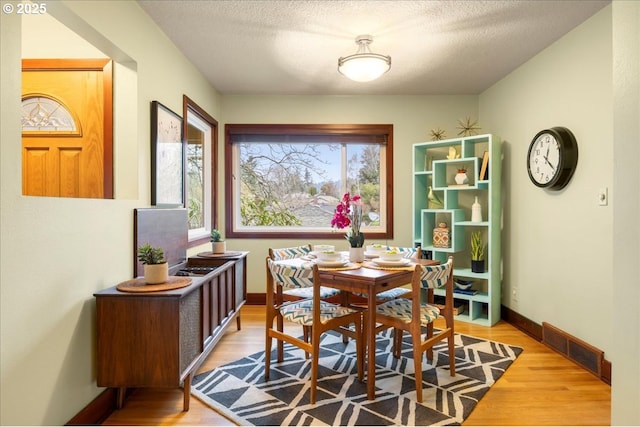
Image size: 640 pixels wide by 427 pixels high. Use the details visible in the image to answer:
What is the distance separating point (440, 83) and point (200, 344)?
3.41 metres

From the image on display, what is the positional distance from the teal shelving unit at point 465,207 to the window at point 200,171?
90.4 inches

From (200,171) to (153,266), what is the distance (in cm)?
194

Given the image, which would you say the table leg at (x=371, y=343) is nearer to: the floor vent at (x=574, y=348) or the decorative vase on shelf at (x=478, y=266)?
the floor vent at (x=574, y=348)

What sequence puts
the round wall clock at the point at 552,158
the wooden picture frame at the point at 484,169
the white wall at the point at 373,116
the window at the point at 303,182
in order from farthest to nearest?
1. the window at the point at 303,182
2. the white wall at the point at 373,116
3. the wooden picture frame at the point at 484,169
4. the round wall clock at the point at 552,158

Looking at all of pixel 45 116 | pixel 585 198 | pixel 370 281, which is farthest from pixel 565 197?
pixel 45 116

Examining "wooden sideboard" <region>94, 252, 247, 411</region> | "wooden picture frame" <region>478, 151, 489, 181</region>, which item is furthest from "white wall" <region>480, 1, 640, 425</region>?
"wooden sideboard" <region>94, 252, 247, 411</region>

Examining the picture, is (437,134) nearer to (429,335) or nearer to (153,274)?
(429,335)

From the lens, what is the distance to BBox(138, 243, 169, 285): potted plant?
6.38ft

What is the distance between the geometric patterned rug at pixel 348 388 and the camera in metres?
1.91

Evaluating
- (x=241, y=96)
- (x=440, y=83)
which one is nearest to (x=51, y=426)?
(x=241, y=96)

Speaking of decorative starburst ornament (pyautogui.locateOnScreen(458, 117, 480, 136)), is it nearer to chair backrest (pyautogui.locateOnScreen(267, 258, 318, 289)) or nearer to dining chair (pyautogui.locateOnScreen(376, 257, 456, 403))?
dining chair (pyautogui.locateOnScreen(376, 257, 456, 403))

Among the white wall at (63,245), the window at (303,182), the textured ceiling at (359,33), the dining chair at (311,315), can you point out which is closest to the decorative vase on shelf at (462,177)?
the window at (303,182)

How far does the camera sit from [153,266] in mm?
1944

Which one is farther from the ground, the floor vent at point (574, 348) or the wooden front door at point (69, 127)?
the wooden front door at point (69, 127)
